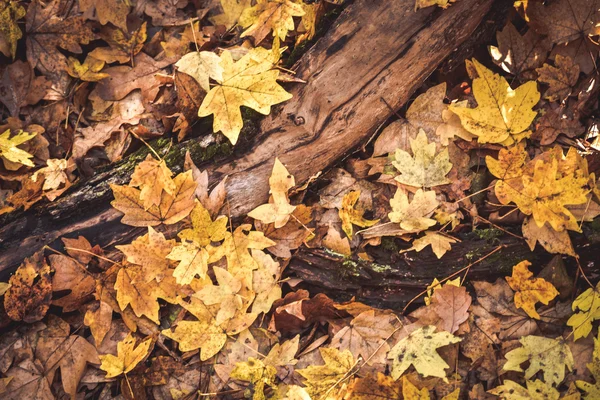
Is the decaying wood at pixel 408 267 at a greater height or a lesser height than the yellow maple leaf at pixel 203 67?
lesser

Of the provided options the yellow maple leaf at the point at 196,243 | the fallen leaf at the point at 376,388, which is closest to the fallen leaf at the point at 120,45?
the yellow maple leaf at the point at 196,243

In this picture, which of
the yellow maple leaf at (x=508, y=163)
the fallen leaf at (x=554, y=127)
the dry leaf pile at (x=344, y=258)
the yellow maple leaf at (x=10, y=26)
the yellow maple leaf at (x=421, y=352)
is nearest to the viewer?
the yellow maple leaf at (x=421, y=352)

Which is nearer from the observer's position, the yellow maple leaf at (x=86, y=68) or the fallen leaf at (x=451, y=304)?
the fallen leaf at (x=451, y=304)

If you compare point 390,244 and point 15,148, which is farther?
point 15,148

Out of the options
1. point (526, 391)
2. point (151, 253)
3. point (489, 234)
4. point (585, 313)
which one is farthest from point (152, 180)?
point (585, 313)

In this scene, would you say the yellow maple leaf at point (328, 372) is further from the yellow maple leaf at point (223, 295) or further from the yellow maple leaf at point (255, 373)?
the yellow maple leaf at point (223, 295)

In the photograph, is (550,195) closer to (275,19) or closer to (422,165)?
(422,165)

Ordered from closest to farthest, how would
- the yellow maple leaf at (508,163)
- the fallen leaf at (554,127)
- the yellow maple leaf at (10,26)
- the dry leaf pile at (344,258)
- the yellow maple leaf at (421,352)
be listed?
the yellow maple leaf at (421,352)
the dry leaf pile at (344,258)
the yellow maple leaf at (508,163)
the fallen leaf at (554,127)
the yellow maple leaf at (10,26)
